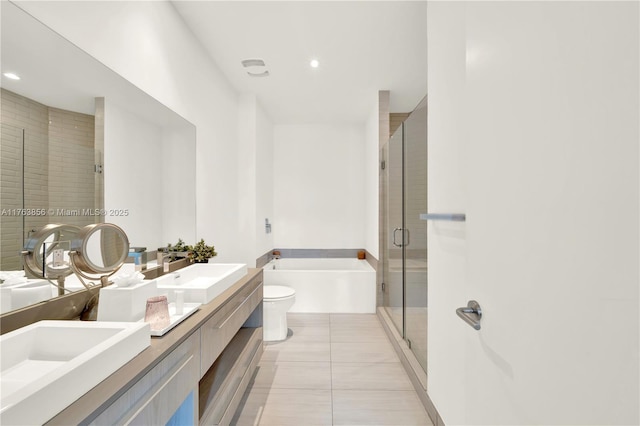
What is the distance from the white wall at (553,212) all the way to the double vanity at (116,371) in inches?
37.6

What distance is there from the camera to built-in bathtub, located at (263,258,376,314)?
346 cm

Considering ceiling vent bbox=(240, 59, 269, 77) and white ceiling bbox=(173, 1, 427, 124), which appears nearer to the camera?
white ceiling bbox=(173, 1, 427, 124)

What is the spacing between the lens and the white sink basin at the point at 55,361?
22.9 inches

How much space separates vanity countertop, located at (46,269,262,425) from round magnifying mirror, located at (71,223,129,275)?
17.9 inches

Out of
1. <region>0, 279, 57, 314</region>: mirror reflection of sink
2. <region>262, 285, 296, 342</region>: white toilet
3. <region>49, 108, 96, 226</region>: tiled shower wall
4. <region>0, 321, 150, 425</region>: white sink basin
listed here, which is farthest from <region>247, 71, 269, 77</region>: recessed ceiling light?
<region>0, 321, 150, 425</region>: white sink basin

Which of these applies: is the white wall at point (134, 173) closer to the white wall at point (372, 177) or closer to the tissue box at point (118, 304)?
the tissue box at point (118, 304)

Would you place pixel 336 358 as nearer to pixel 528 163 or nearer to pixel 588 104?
pixel 528 163

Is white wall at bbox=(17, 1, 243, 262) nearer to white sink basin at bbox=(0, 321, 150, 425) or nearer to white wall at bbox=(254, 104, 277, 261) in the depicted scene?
white wall at bbox=(254, 104, 277, 261)

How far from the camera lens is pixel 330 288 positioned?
3.49 m

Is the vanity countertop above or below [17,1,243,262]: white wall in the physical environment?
below

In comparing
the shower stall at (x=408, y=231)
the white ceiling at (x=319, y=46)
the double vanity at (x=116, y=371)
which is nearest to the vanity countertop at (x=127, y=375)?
the double vanity at (x=116, y=371)

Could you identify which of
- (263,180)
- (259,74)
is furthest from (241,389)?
(259,74)

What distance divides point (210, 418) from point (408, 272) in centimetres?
164

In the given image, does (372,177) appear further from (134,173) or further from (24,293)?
(24,293)
